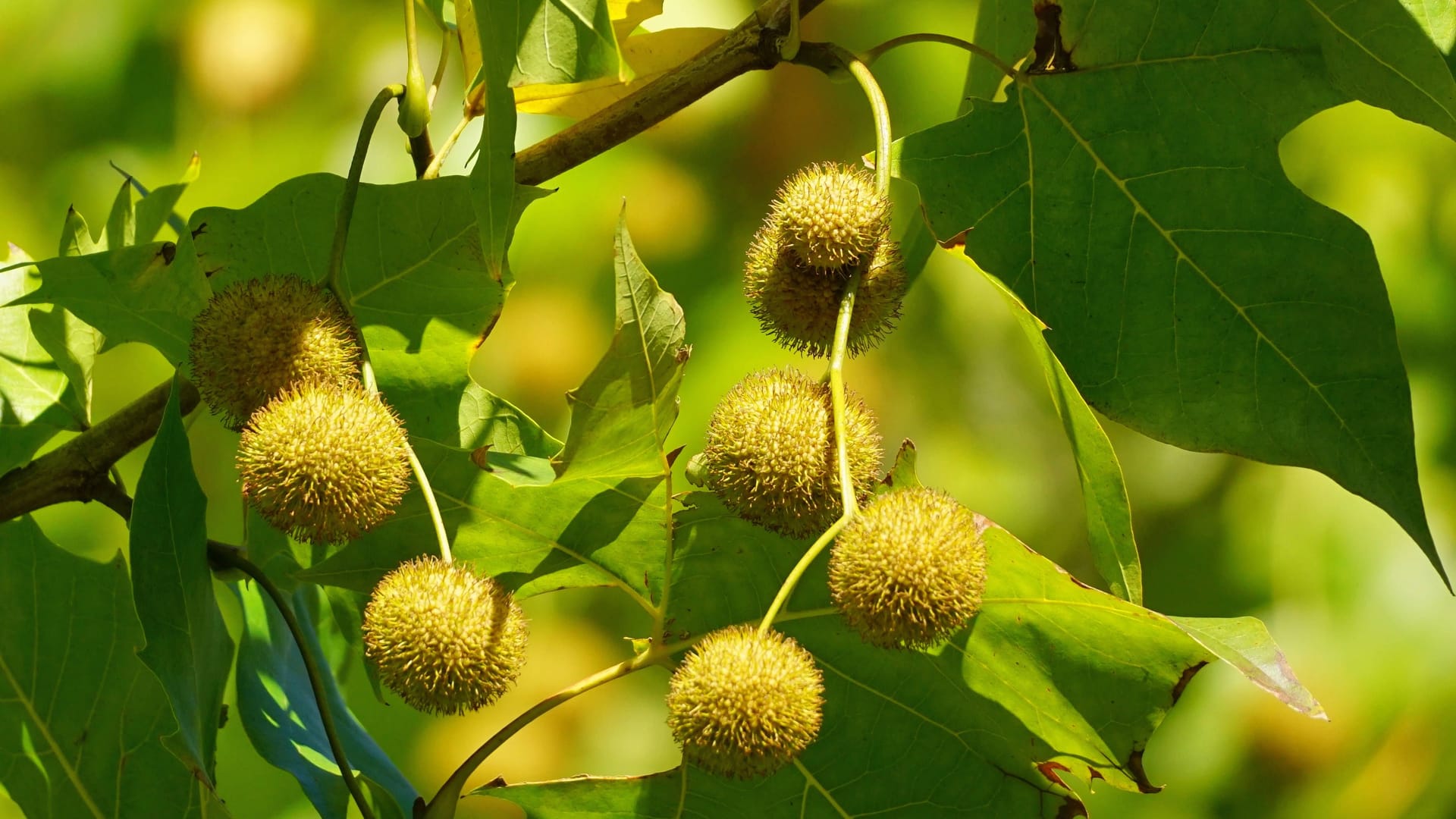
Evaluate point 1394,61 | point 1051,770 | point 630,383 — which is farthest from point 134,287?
point 1394,61

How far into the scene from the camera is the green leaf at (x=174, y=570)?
81cm

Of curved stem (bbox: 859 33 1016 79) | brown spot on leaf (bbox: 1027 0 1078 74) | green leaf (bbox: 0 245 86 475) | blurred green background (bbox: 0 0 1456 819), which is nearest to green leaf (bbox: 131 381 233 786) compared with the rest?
green leaf (bbox: 0 245 86 475)

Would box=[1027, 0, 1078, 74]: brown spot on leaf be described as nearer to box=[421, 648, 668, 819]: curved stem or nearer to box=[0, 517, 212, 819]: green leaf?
box=[421, 648, 668, 819]: curved stem

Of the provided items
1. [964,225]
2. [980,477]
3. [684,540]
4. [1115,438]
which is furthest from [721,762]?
[1115,438]

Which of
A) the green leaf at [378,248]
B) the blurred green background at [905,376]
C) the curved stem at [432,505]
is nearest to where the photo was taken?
the curved stem at [432,505]

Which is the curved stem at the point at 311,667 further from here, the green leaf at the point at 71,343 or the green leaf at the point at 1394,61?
the green leaf at the point at 1394,61

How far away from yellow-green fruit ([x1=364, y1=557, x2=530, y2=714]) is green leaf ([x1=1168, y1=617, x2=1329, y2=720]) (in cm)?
39

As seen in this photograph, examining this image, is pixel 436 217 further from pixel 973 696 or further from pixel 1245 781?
pixel 1245 781

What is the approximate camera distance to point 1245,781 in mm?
3082

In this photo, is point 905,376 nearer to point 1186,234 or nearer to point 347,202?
point 1186,234

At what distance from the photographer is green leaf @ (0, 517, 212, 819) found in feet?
3.57

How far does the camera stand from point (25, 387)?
1053 millimetres

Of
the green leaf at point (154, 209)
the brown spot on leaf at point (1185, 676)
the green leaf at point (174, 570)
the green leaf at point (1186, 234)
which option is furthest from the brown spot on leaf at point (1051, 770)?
the green leaf at point (154, 209)

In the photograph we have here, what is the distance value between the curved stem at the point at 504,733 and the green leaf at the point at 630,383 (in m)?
0.16
